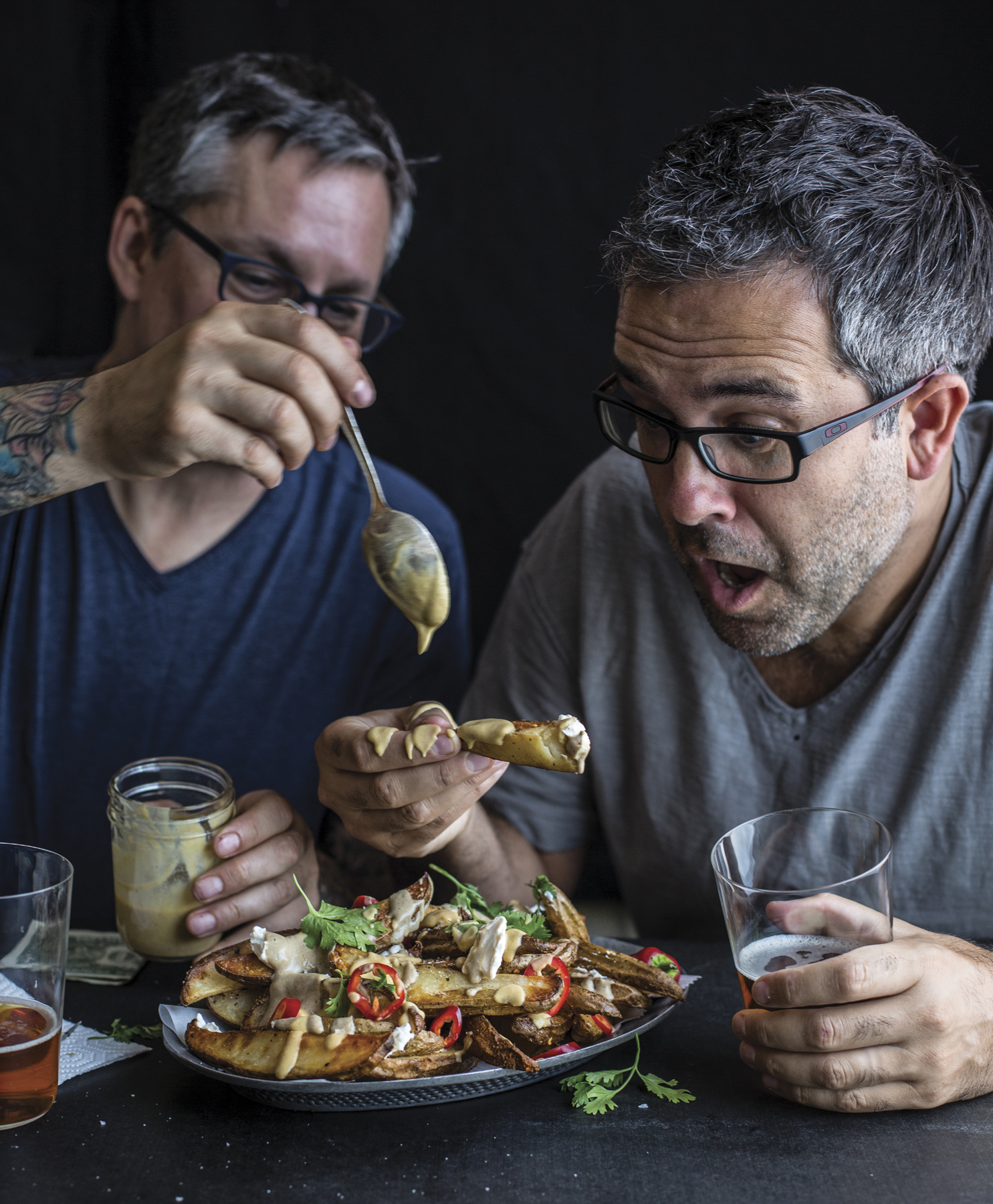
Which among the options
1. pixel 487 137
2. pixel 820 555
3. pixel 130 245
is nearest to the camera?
Result: pixel 820 555

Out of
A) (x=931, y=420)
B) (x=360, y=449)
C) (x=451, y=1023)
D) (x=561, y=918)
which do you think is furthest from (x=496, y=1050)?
(x=931, y=420)

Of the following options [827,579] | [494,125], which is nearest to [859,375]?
[827,579]

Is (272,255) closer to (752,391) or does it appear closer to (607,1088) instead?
(752,391)

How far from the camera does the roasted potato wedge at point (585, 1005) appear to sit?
1.33 m

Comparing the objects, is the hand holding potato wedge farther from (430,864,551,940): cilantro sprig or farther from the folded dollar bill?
the folded dollar bill

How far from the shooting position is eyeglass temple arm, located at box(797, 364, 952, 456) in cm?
164

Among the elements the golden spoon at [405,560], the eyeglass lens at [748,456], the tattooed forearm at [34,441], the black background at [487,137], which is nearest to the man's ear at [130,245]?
the black background at [487,137]

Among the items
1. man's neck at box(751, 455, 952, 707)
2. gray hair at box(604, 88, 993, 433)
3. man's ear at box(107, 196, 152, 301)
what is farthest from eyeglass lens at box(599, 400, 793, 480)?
man's ear at box(107, 196, 152, 301)

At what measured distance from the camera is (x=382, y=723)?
64.1 inches

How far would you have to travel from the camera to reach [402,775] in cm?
149

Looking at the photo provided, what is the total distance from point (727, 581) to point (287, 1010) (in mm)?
1016

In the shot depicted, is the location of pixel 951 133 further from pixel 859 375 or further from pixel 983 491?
pixel 859 375

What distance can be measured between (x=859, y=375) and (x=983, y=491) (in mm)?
471

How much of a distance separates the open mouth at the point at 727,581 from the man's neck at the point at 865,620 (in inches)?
8.8
